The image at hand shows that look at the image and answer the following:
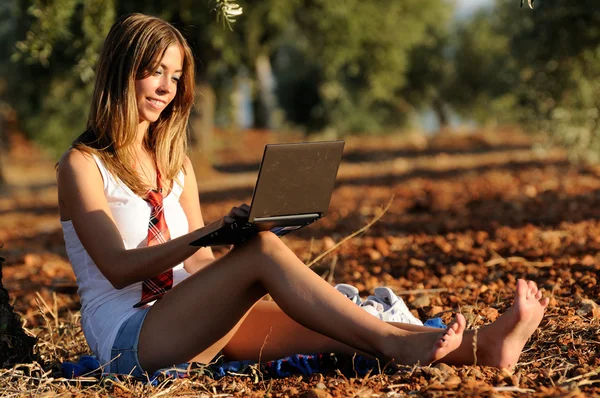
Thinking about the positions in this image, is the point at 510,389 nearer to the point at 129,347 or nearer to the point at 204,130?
the point at 129,347

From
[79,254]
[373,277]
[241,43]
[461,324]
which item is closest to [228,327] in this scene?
[79,254]

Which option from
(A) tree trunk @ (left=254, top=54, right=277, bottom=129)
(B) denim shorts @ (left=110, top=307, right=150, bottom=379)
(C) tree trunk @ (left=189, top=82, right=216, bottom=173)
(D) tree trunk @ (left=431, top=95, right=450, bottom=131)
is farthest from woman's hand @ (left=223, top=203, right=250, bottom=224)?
(D) tree trunk @ (left=431, top=95, right=450, bottom=131)

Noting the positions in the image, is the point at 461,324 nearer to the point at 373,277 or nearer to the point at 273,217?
the point at 273,217

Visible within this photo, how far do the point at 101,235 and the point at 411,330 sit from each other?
3.98 feet

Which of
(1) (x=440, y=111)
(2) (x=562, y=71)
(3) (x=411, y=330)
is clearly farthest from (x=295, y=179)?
(1) (x=440, y=111)

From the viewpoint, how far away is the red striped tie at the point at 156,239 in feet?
10.5

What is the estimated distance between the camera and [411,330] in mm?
2990

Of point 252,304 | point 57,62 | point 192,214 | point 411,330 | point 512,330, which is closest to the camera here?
point 512,330

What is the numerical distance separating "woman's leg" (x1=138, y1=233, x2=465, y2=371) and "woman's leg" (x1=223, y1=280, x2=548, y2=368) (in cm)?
14

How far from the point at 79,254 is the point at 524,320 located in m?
1.74

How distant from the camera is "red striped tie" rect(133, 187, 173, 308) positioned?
3.20m

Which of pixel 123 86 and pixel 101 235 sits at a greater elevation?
pixel 123 86

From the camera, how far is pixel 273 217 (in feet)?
9.05

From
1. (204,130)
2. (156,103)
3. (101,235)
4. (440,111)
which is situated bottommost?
(440,111)
